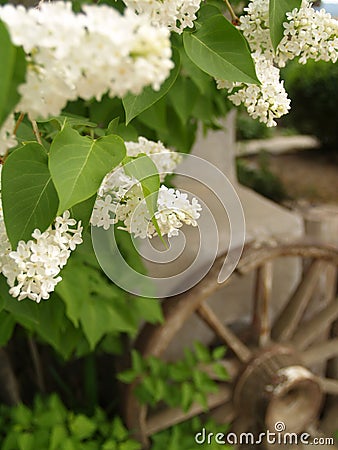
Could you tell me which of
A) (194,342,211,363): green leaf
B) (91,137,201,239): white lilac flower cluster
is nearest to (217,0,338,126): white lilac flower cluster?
(91,137,201,239): white lilac flower cluster

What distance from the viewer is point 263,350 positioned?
1.42m

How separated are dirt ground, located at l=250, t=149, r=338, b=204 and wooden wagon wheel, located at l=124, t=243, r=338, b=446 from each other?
93.5 inches

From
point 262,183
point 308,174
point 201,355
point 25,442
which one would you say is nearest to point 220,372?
point 201,355

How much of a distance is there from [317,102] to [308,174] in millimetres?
545

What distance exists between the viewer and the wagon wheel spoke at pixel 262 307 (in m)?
1.45

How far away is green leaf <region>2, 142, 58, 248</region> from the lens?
1.51 ft

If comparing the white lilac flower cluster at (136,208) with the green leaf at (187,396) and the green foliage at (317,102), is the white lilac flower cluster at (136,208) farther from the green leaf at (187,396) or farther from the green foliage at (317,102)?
the green foliage at (317,102)

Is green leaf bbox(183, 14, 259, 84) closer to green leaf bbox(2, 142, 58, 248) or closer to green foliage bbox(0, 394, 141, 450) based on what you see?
green leaf bbox(2, 142, 58, 248)

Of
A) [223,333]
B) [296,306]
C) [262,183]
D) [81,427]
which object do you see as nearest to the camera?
[81,427]

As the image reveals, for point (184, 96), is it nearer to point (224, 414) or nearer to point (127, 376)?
point (127, 376)

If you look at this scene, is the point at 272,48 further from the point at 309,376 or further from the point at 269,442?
the point at 269,442

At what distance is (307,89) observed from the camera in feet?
15.4

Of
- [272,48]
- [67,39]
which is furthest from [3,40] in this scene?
[272,48]

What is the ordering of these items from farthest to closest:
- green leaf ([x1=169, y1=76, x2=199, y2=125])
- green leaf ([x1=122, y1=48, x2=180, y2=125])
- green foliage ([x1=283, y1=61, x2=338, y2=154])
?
1. green foliage ([x1=283, y1=61, x2=338, y2=154])
2. green leaf ([x1=169, y1=76, x2=199, y2=125])
3. green leaf ([x1=122, y1=48, x2=180, y2=125])
